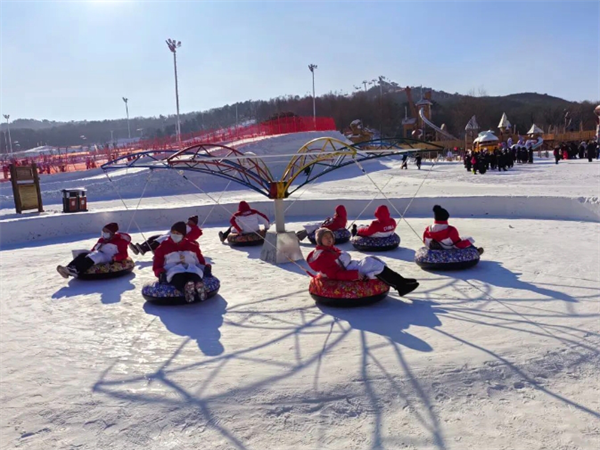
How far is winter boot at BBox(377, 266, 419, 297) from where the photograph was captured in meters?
6.51

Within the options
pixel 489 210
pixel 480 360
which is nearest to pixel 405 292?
pixel 480 360

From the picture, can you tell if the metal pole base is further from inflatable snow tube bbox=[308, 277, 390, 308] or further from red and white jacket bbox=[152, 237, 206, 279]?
inflatable snow tube bbox=[308, 277, 390, 308]

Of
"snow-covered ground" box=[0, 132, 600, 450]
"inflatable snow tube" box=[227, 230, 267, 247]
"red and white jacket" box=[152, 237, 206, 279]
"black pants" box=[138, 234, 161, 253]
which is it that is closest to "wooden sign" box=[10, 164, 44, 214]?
"black pants" box=[138, 234, 161, 253]

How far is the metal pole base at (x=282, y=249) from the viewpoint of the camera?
959cm

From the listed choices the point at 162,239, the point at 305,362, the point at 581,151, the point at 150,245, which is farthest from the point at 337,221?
the point at 581,151

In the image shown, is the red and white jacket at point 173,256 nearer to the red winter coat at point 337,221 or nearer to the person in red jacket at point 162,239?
the person in red jacket at point 162,239

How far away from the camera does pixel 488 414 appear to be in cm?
382

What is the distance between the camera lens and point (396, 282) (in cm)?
653

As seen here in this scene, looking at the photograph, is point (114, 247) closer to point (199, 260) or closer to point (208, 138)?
point (199, 260)

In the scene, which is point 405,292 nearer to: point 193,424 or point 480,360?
point 480,360

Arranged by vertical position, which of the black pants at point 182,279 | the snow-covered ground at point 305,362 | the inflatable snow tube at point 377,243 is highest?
the black pants at point 182,279

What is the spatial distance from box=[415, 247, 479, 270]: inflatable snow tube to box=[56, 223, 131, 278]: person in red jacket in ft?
17.3

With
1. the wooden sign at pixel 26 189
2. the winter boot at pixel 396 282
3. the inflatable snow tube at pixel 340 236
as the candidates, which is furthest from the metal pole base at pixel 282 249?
the wooden sign at pixel 26 189

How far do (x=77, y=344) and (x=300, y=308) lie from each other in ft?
8.86
